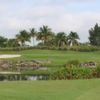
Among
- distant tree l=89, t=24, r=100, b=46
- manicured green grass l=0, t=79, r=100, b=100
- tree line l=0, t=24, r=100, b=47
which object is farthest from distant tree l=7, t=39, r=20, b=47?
manicured green grass l=0, t=79, r=100, b=100

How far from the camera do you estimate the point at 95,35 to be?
111 m

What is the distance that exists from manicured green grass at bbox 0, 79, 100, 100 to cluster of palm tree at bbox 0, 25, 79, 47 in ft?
262

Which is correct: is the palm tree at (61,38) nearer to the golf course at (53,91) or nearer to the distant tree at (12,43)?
the distant tree at (12,43)

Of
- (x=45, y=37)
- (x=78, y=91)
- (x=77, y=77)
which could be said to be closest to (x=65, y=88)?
(x=78, y=91)

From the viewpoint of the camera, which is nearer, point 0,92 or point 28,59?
point 0,92

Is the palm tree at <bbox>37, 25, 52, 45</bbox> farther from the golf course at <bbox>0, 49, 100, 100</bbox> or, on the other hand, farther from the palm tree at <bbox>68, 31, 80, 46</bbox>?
the golf course at <bbox>0, 49, 100, 100</bbox>

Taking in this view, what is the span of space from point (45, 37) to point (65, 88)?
85176 millimetres

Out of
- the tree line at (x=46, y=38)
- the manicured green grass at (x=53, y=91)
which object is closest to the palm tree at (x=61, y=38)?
the tree line at (x=46, y=38)

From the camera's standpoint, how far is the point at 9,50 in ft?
244

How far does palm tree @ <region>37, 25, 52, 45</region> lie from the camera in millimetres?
102312

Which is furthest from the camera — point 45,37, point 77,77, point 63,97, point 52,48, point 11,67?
point 45,37

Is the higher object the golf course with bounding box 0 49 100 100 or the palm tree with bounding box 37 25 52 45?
the palm tree with bounding box 37 25 52 45

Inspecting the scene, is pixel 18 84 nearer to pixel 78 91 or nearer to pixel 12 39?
pixel 78 91

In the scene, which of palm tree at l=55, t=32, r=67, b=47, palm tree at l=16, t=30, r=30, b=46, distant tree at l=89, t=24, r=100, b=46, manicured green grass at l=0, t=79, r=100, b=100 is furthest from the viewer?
distant tree at l=89, t=24, r=100, b=46
